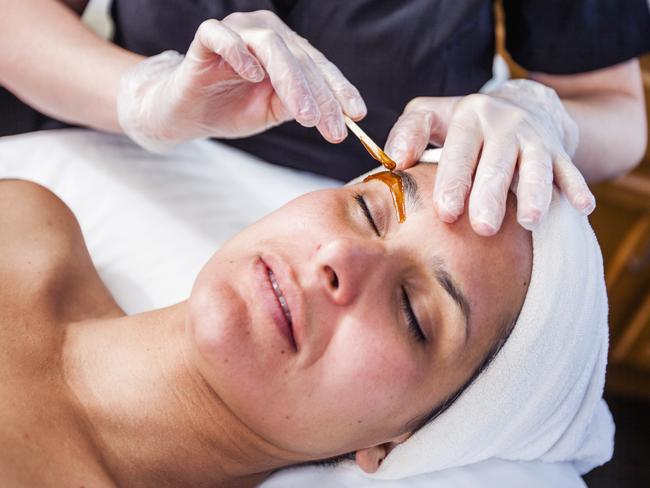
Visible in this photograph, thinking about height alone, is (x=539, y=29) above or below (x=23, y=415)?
above

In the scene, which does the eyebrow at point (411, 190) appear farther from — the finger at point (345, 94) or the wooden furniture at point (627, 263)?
the wooden furniture at point (627, 263)

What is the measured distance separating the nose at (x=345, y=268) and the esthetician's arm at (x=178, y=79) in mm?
225

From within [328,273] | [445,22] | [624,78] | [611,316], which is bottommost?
[611,316]

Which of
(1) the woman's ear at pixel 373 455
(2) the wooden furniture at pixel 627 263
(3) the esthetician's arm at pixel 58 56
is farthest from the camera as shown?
(2) the wooden furniture at pixel 627 263

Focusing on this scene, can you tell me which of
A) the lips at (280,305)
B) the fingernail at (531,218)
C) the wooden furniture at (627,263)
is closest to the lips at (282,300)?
the lips at (280,305)

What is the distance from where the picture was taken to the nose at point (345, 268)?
2.94 feet

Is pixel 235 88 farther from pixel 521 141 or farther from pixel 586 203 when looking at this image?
pixel 586 203

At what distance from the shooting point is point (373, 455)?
1110 millimetres

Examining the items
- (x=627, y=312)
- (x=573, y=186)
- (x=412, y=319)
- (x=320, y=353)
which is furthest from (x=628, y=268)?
(x=320, y=353)

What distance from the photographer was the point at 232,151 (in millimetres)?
1608

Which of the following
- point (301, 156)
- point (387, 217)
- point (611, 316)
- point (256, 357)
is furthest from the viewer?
point (611, 316)

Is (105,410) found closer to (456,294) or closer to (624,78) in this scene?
(456,294)

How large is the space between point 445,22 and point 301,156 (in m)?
0.46

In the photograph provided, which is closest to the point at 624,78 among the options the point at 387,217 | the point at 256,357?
the point at 387,217
